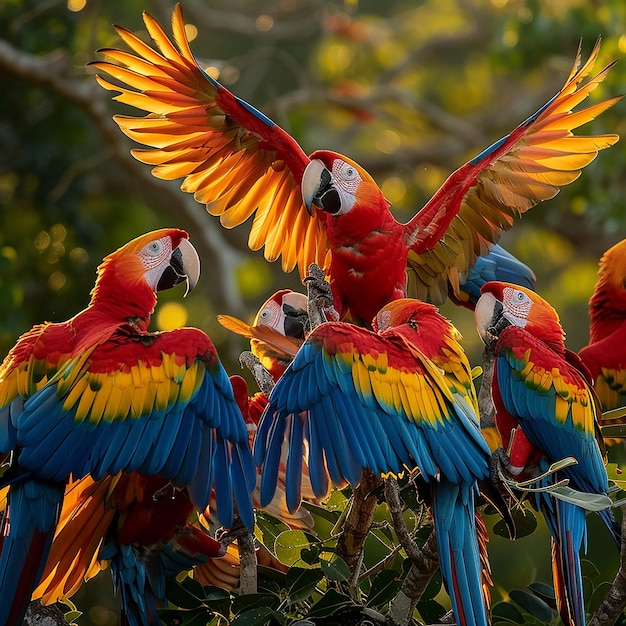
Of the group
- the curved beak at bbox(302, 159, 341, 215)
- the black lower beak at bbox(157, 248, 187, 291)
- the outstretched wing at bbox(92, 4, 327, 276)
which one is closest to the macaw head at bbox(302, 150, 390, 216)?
the curved beak at bbox(302, 159, 341, 215)

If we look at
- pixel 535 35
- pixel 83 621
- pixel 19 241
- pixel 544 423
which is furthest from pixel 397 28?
pixel 544 423

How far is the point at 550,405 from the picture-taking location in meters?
2.25

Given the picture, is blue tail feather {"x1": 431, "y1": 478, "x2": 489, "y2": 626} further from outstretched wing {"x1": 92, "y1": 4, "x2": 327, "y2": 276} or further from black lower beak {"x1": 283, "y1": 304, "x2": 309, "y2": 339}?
outstretched wing {"x1": 92, "y1": 4, "x2": 327, "y2": 276}

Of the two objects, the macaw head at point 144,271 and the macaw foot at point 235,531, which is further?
the macaw head at point 144,271

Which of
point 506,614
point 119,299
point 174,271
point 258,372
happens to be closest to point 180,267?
point 174,271

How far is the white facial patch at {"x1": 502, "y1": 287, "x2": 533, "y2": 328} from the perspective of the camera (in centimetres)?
245

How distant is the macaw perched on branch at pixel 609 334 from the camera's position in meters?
3.07

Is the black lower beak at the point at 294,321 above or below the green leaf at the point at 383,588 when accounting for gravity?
above

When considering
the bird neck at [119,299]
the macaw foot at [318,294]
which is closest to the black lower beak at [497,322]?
the macaw foot at [318,294]

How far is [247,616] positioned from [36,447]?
1.66ft

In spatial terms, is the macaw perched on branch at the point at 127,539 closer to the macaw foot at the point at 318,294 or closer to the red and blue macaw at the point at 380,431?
the red and blue macaw at the point at 380,431

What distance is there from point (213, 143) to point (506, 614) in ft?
5.26

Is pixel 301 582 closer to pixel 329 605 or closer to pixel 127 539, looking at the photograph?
pixel 329 605

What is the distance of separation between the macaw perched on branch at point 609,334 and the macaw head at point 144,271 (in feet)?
4.29
